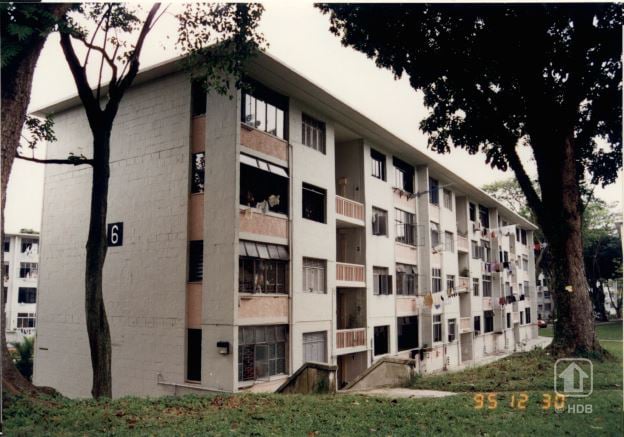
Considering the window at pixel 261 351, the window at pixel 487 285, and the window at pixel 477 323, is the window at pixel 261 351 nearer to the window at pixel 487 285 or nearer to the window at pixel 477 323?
the window at pixel 477 323

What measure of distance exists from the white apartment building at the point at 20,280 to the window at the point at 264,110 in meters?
32.6

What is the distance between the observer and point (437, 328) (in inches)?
1158

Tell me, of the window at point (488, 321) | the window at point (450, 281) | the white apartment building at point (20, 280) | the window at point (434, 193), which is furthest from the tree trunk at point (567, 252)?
the white apartment building at point (20, 280)

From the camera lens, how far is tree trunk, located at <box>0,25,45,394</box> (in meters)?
8.66

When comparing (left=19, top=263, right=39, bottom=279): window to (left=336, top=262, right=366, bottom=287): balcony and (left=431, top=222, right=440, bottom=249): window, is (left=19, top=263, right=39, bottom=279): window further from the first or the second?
(left=431, top=222, right=440, bottom=249): window

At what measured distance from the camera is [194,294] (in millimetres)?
16375

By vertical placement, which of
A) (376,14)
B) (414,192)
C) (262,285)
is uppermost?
(376,14)

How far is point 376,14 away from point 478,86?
3.56 metres

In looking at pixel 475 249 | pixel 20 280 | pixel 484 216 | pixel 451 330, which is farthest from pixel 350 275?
pixel 20 280

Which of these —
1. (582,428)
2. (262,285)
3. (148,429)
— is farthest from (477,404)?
(262,285)

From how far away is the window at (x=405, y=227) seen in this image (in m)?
27.0

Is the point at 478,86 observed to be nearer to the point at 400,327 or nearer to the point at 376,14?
the point at 376,14

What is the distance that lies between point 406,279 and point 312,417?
1908 cm

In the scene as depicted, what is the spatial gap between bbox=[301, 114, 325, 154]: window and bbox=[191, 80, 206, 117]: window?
160 inches
